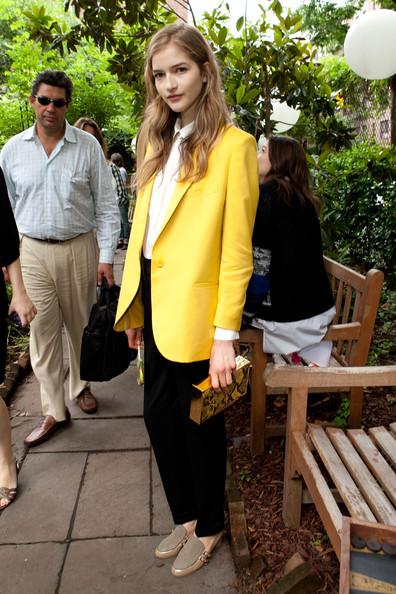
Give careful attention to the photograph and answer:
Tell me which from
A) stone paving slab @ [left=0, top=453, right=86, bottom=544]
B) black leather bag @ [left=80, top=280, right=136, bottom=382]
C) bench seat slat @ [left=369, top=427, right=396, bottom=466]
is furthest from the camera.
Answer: black leather bag @ [left=80, top=280, right=136, bottom=382]

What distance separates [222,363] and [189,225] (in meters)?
0.48

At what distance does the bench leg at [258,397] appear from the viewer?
265cm

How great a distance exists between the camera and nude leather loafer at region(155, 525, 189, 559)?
2.13 m

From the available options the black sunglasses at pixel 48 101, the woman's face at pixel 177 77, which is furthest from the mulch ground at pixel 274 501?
the black sunglasses at pixel 48 101

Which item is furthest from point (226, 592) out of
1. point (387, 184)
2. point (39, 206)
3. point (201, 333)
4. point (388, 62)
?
point (388, 62)

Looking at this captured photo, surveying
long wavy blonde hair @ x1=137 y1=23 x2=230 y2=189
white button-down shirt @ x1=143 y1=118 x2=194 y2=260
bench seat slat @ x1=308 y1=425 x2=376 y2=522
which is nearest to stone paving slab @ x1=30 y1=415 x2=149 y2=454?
bench seat slat @ x1=308 y1=425 x2=376 y2=522

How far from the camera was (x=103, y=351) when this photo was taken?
2.64 metres

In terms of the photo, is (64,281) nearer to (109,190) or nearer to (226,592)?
(109,190)

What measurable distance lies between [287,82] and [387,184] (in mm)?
2446

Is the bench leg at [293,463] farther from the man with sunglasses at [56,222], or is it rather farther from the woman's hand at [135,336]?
the man with sunglasses at [56,222]

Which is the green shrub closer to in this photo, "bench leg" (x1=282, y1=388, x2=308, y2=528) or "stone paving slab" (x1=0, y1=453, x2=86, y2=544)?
"bench leg" (x1=282, y1=388, x2=308, y2=528)

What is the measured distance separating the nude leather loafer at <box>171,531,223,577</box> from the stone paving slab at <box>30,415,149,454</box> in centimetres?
92

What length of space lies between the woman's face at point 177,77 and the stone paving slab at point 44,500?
1.97 meters

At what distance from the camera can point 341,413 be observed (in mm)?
2986
